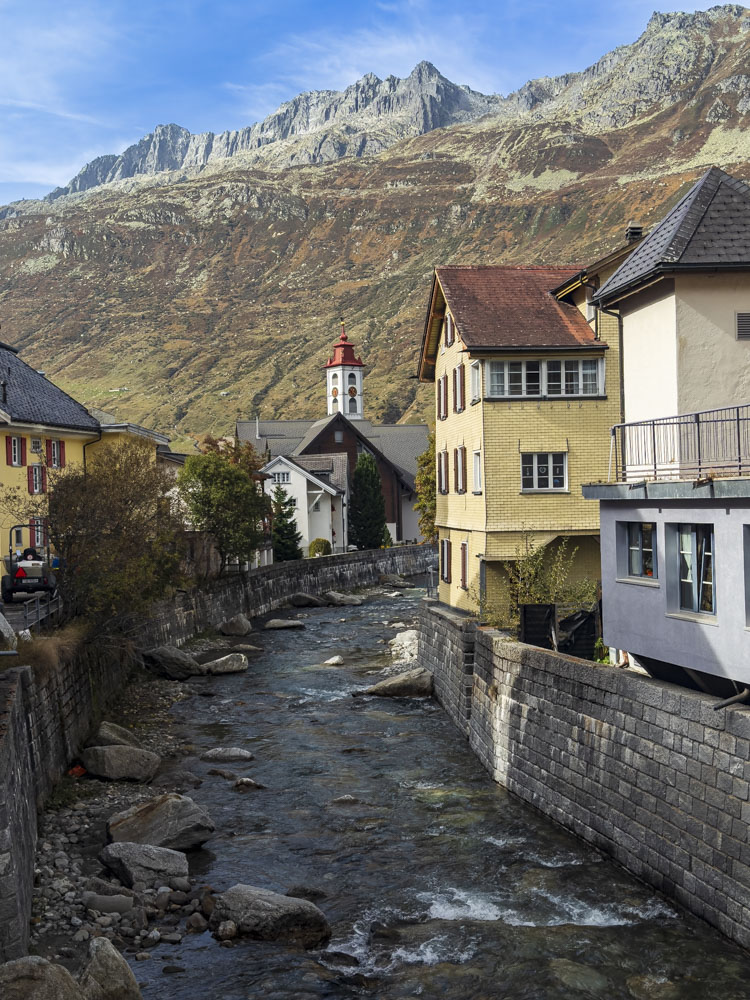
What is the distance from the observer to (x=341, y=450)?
94625 millimetres

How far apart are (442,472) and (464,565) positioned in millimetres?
5480

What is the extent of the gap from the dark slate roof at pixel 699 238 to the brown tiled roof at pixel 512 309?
730 cm

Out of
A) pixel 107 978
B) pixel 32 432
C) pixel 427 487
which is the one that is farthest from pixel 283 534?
pixel 107 978

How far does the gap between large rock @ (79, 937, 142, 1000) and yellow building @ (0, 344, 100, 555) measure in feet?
83.3

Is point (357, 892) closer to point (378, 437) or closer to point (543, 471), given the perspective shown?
point (543, 471)

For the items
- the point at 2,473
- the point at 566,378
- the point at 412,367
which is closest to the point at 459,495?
the point at 566,378

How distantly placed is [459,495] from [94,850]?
21.4m

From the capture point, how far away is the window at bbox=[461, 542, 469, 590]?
35.3m

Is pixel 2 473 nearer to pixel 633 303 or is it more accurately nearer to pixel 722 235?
pixel 633 303

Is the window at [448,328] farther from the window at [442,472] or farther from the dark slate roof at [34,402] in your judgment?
the dark slate roof at [34,402]

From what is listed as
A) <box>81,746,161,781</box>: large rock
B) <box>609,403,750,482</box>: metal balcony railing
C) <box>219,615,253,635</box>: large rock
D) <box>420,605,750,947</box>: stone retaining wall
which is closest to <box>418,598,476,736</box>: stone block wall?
<box>420,605,750,947</box>: stone retaining wall

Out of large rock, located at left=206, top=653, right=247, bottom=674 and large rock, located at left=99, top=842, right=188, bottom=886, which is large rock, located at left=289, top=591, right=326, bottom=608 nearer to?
large rock, located at left=206, top=653, right=247, bottom=674

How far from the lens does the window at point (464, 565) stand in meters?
35.3

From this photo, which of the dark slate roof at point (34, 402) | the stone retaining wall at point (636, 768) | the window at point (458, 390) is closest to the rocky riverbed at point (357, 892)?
the stone retaining wall at point (636, 768)
